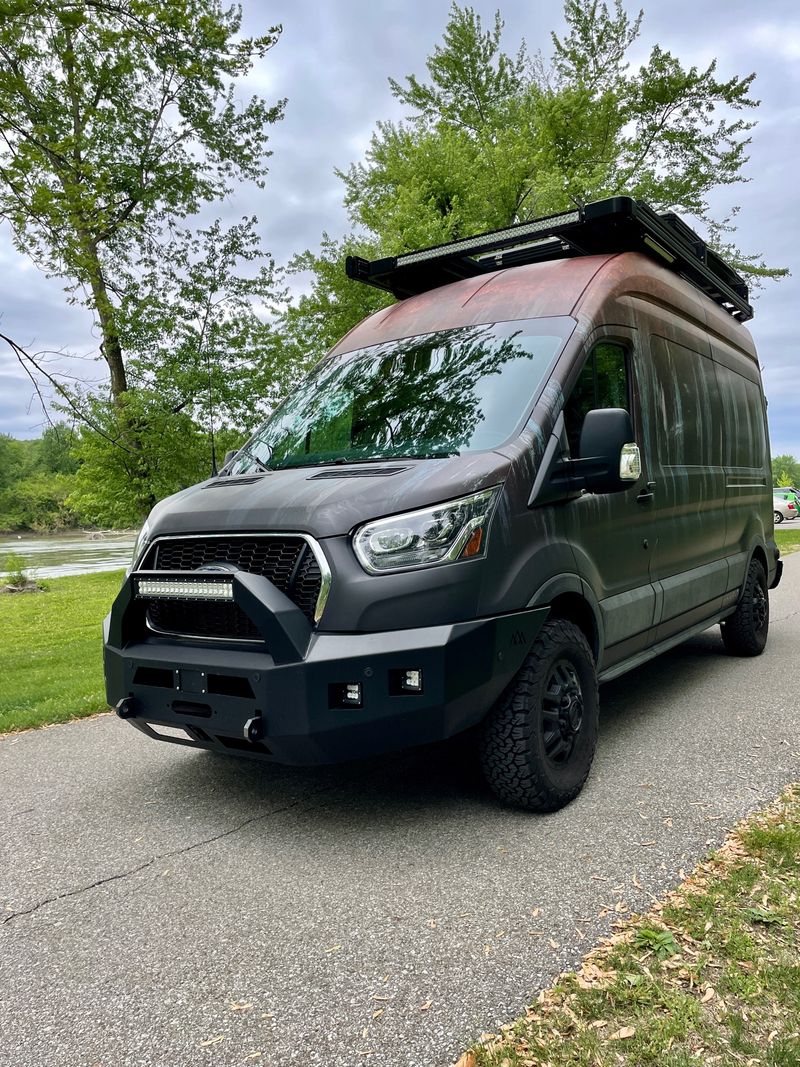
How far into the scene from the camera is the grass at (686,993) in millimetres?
1993

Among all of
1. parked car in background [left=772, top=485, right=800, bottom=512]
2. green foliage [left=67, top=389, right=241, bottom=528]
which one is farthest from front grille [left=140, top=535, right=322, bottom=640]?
parked car in background [left=772, top=485, right=800, bottom=512]

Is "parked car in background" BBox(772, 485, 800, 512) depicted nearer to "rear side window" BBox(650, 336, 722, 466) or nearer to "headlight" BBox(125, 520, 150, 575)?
"rear side window" BBox(650, 336, 722, 466)

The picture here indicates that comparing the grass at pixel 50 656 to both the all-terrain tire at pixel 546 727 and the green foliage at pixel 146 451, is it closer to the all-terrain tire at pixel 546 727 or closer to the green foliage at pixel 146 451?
the green foliage at pixel 146 451

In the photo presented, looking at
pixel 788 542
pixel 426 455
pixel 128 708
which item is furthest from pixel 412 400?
pixel 788 542

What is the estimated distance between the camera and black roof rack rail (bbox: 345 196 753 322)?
4.54 m

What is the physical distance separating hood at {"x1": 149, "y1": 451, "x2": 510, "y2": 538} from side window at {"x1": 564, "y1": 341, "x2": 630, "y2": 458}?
68 cm

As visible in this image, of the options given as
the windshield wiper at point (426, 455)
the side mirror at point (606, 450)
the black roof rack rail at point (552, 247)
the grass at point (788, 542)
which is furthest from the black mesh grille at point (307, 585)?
the grass at point (788, 542)

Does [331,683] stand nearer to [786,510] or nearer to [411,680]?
[411,680]

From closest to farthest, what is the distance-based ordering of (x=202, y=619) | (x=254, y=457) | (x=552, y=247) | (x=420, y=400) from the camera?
(x=202, y=619), (x=420, y=400), (x=254, y=457), (x=552, y=247)

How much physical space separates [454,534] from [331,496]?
51 cm

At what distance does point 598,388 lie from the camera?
419cm

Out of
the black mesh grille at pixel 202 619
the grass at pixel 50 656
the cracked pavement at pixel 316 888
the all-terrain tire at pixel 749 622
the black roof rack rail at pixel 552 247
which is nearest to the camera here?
the cracked pavement at pixel 316 888

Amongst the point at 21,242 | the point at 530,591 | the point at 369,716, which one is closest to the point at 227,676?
the point at 369,716

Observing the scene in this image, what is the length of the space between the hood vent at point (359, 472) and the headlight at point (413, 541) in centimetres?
28
